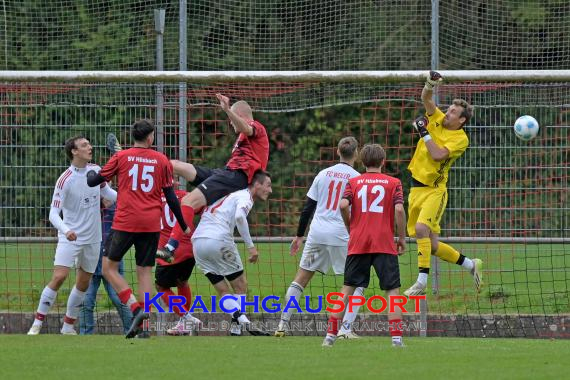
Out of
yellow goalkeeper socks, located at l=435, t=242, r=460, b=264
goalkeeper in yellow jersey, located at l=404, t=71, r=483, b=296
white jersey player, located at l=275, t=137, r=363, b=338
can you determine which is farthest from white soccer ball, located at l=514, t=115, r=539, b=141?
white jersey player, located at l=275, t=137, r=363, b=338

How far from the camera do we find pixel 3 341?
37.6 ft

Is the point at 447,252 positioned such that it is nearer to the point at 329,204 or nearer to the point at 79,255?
the point at 329,204

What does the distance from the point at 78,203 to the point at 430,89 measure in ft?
12.3

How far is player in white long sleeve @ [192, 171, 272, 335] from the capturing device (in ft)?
40.5

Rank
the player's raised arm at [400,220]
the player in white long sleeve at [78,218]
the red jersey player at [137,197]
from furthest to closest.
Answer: the player in white long sleeve at [78,218], the red jersey player at [137,197], the player's raised arm at [400,220]

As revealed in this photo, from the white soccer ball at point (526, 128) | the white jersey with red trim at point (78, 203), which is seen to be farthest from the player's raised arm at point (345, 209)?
the white jersey with red trim at point (78, 203)

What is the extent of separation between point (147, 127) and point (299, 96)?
22.9 feet

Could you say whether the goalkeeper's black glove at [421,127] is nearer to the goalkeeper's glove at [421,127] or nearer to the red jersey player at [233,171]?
the goalkeeper's glove at [421,127]

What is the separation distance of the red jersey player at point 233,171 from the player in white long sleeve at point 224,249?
122 mm

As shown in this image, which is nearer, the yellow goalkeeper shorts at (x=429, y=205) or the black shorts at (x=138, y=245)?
the black shorts at (x=138, y=245)

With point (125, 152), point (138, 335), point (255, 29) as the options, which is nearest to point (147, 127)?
point (125, 152)

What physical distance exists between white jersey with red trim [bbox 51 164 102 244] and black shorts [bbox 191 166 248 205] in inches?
44.1

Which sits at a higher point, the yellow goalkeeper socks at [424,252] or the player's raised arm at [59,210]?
the player's raised arm at [59,210]

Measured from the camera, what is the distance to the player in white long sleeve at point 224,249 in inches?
486
